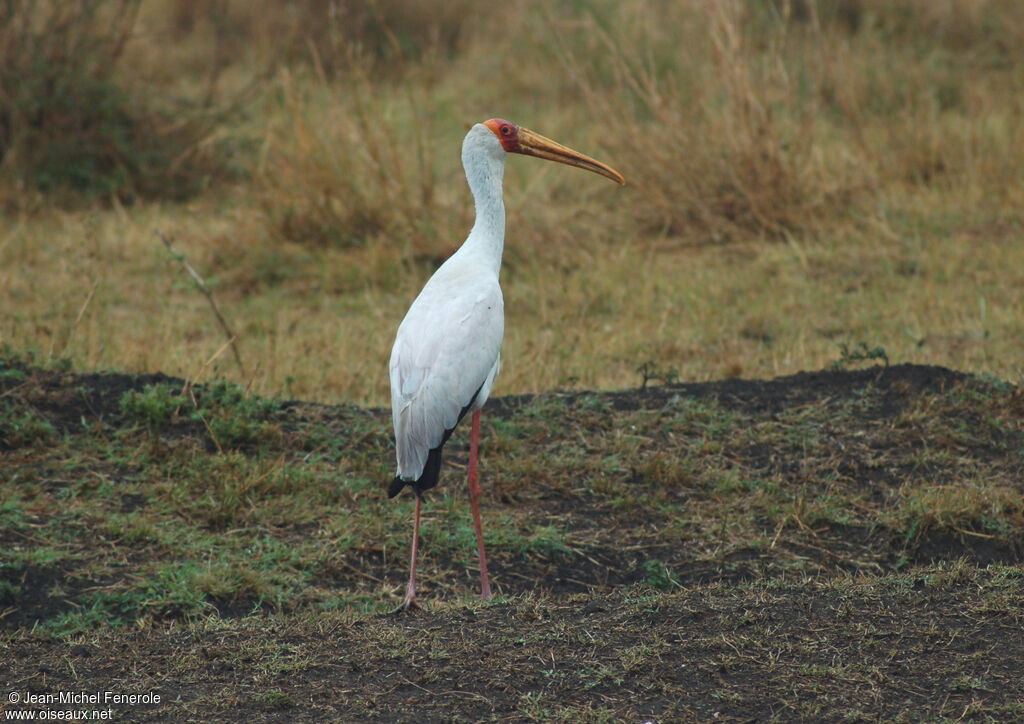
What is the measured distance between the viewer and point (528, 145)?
16.1 ft

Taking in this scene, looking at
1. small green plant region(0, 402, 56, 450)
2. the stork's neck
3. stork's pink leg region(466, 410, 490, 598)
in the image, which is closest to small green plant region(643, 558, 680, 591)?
stork's pink leg region(466, 410, 490, 598)

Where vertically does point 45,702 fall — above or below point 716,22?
below

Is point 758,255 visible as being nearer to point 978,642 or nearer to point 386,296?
point 386,296

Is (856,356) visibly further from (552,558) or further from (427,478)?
(427,478)

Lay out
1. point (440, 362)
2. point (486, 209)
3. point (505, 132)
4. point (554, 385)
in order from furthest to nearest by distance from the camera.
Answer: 1. point (554, 385)
2. point (505, 132)
3. point (486, 209)
4. point (440, 362)

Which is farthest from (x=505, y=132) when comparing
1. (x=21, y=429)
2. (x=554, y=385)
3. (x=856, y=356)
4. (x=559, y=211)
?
(x=559, y=211)

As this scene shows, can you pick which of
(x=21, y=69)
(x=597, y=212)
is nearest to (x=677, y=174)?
(x=597, y=212)

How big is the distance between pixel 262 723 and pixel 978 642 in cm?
188

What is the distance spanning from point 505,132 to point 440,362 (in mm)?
1191

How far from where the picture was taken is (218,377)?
5.48m

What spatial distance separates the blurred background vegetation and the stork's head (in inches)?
47.8

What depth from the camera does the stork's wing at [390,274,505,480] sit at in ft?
13.2

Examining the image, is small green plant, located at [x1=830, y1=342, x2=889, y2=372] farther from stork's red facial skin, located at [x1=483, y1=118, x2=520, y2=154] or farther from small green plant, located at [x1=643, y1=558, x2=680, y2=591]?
stork's red facial skin, located at [x1=483, y1=118, x2=520, y2=154]

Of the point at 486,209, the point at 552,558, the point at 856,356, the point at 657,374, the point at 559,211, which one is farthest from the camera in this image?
the point at 559,211
